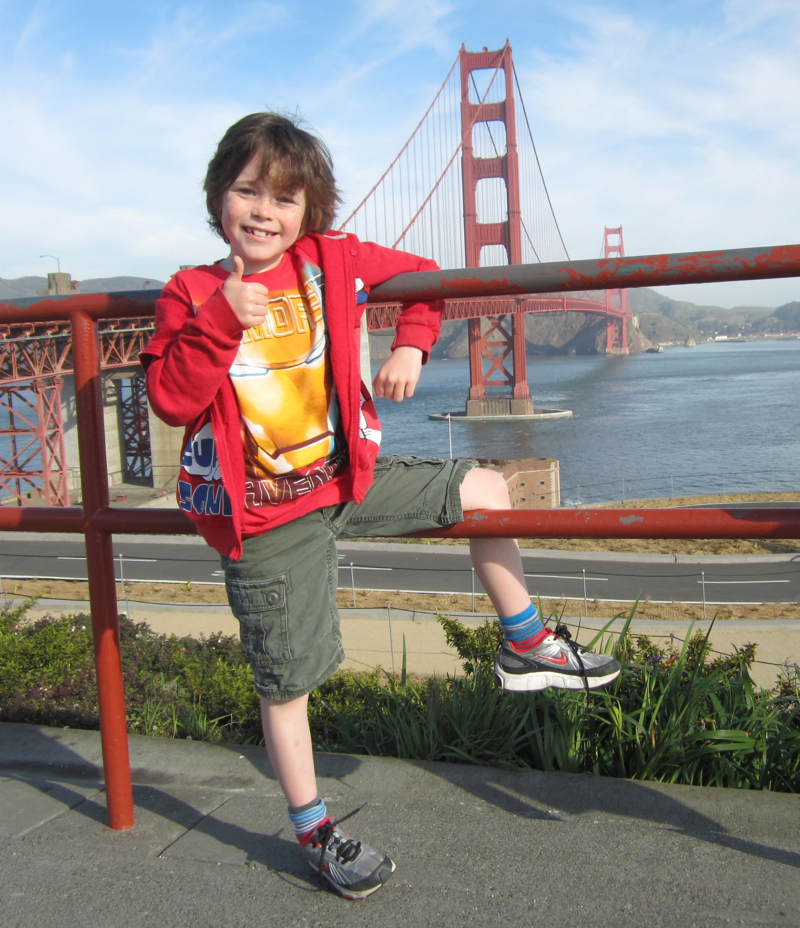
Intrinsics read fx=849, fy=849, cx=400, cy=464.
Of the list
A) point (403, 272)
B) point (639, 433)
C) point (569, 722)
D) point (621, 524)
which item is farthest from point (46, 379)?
point (639, 433)

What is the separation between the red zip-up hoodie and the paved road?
13.2 metres

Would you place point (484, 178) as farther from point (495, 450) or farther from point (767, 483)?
point (767, 483)

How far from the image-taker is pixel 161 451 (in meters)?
31.3

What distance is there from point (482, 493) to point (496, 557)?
10 cm

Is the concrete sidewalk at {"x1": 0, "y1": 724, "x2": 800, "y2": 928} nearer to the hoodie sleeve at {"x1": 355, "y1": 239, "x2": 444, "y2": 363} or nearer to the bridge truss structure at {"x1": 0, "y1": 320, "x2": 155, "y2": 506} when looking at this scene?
the hoodie sleeve at {"x1": 355, "y1": 239, "x2": 444, "y2": 363}

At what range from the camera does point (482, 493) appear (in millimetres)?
1316

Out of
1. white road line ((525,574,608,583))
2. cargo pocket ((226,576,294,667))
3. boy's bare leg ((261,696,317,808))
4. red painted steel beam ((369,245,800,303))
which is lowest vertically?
white road line ((525,574,608,583))

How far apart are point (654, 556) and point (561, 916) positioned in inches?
693

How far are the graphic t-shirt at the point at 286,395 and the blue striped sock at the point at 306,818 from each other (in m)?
0.43

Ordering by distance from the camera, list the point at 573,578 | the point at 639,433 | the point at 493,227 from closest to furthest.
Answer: the point at 573,578, the point at 493,227, the point at 639,433

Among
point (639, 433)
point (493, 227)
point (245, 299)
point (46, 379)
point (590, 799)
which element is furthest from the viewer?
point (639, 433)

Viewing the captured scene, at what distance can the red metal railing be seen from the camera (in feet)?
3.94

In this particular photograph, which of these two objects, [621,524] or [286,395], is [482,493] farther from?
[286,395]

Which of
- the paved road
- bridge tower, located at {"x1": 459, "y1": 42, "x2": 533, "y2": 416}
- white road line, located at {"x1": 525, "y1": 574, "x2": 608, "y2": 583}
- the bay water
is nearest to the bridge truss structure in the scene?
the paved road
